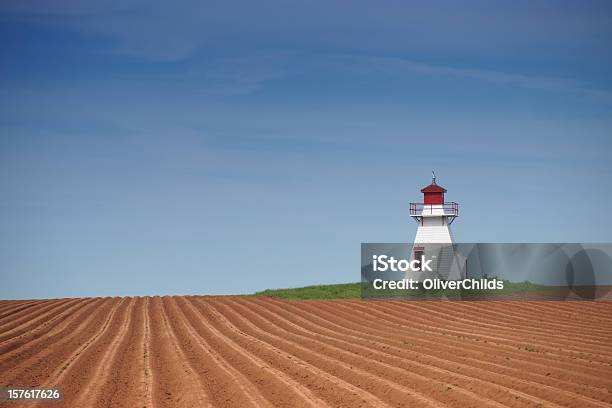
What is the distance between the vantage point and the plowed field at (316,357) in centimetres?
1259

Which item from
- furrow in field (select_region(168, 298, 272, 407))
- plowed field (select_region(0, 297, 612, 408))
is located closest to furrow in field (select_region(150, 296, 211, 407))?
plowed field (select_region(0, 297, 612, 408))

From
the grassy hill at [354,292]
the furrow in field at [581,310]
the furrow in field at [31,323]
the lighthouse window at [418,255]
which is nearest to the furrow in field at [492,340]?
the furrow in field at [581,310]

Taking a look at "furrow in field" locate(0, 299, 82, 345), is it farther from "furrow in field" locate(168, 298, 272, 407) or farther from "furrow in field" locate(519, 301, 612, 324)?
"furrow in field" locate(519, 301, 612, 324)

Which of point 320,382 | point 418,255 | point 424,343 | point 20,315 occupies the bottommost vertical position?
point 320,382

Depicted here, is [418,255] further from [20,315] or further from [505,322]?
[20,315]

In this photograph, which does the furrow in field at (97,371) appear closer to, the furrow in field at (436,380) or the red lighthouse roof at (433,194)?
the furrow in field at (436,380)

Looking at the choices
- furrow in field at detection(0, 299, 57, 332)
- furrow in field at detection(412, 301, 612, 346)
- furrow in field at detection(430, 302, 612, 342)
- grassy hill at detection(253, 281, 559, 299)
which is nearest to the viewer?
furrow in field at detection(412, 301, 612, 346)

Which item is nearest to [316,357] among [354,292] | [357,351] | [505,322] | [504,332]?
[357,351]

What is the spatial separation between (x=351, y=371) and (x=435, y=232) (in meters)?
28.5

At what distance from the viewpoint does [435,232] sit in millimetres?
42969

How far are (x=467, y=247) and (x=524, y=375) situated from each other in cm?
2802

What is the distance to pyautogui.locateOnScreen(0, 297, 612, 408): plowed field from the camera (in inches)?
496

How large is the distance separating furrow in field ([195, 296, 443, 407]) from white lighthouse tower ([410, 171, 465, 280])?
21.1 meters

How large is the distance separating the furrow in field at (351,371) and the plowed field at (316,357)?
3 cm
